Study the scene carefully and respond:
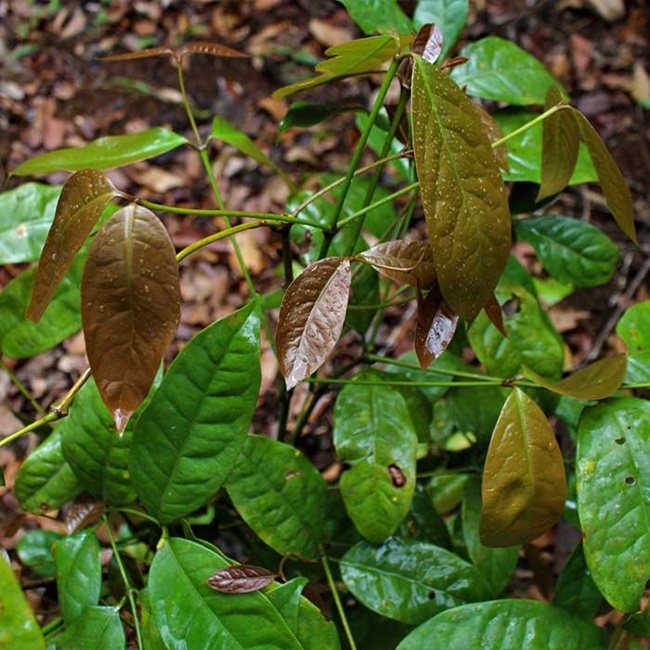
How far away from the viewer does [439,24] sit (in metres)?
1.08

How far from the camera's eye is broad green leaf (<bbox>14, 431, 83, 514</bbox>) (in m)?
0.93

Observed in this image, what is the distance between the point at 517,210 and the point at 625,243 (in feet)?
3.53

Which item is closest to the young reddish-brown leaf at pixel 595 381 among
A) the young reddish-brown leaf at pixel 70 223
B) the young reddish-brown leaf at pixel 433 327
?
the young reddish-brown leaf at pixel 433 327

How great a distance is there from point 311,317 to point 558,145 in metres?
0.35

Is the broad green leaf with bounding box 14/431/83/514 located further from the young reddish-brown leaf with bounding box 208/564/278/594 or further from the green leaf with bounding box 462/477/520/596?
the green leaf with bounding box 462/477/520/596

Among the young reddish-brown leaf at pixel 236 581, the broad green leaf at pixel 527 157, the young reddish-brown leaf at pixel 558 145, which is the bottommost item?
the young reddish-brown leaf at pixel 236 581

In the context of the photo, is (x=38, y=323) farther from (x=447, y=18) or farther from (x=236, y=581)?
(x=447, y=18)

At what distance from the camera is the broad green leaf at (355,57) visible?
0.69 meters

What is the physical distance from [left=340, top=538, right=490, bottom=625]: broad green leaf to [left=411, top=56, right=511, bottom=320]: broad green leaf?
414 mm

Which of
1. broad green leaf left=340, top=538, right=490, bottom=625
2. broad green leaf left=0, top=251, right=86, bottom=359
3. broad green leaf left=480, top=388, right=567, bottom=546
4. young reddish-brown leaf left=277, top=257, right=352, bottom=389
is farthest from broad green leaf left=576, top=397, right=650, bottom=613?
broad green leaf left=0, top=251, right=86, bottom=359

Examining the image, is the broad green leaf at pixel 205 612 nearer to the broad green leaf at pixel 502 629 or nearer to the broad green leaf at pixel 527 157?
the broad green leaf at pixel 502 629

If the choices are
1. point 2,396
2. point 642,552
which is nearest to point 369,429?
point 642,552

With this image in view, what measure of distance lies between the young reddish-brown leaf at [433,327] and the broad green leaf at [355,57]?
233 mm

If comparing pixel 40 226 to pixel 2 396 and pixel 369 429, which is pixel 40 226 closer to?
pixel 369 429
